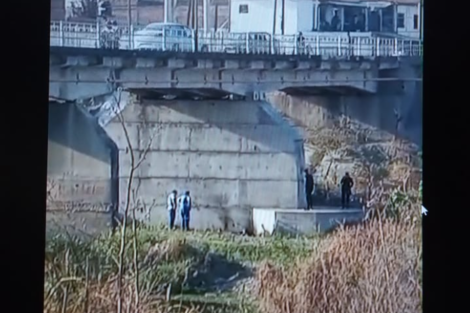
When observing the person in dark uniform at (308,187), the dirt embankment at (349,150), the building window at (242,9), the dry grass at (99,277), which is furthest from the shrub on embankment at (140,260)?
the building window at (242,9)

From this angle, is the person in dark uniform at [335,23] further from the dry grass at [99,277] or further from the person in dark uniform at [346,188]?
the dry grass at [99,277]

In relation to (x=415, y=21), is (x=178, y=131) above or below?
below

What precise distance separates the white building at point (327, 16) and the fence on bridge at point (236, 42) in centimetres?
2

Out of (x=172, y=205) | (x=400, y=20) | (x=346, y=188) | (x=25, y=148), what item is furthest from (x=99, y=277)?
(x=400, y=20)

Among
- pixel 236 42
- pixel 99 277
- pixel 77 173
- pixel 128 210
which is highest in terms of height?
pixel 236 42

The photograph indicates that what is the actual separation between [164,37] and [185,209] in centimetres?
49

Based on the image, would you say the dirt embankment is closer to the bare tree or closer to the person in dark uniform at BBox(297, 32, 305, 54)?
the person in dark uniform at BBox(297, 32, 305, 54)

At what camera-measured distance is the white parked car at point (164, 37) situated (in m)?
2.29

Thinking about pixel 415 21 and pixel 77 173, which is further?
pixel 415 21

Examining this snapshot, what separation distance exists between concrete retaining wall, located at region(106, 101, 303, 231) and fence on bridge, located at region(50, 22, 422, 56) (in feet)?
0.54

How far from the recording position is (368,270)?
232 centimetres

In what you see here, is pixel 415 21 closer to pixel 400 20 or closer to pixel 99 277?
pixel 400 20
